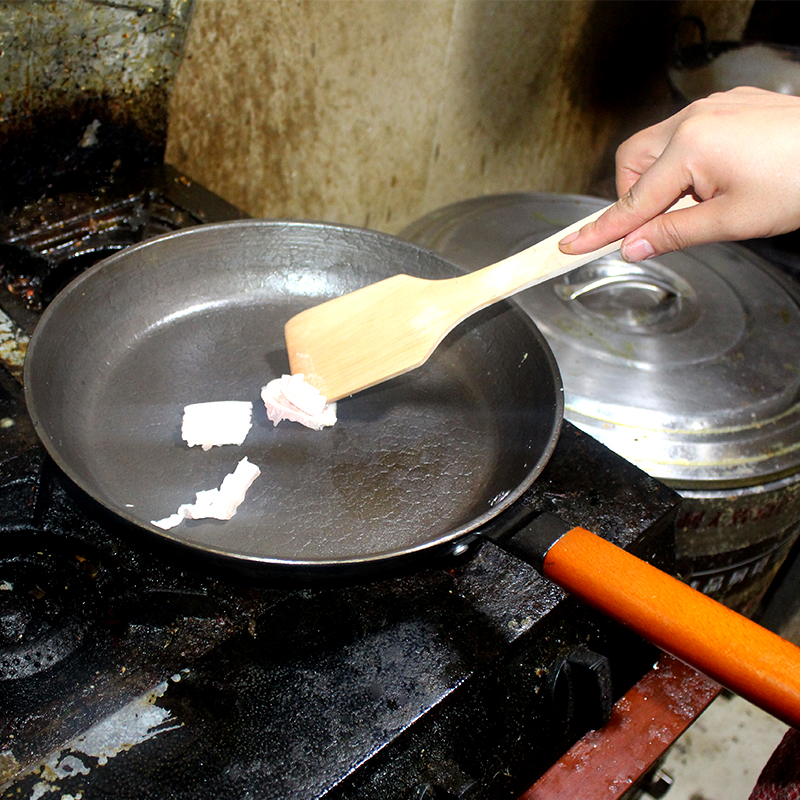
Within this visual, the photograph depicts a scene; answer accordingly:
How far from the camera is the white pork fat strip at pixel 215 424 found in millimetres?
1229

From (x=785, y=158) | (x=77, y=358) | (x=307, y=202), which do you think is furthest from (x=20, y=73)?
(x=785, y=158)

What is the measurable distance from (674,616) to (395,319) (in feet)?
2.26

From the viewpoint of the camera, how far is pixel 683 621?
909 millimetres

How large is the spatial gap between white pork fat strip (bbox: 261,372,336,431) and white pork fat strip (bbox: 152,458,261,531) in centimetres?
13

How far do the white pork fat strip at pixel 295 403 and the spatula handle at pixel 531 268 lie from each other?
34 centimetres

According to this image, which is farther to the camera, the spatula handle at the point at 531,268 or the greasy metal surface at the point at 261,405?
the spatula handle at the point at 531,268

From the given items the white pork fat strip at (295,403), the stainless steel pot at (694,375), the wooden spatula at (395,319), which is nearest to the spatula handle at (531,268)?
the wooden spatula at (395,319)

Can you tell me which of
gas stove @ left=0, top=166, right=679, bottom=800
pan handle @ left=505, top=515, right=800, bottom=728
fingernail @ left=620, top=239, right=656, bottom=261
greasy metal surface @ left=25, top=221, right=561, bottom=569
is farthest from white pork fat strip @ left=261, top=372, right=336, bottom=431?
fingernail @ left=620, top=239, right=656, bottom=261

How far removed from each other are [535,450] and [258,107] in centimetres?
144

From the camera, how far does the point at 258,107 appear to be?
6.94 ft

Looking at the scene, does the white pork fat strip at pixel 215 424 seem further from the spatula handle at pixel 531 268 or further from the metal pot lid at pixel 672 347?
the metal pot lid at pixel 672 347

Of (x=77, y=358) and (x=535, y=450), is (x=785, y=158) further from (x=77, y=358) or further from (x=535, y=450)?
(x=77, y=358)

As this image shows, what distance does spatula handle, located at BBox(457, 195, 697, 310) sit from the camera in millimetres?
1271

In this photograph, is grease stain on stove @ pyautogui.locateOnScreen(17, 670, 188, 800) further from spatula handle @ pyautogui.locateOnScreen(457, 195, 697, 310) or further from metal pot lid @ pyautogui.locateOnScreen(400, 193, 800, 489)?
metal pot lid @ pyautogui.locateOnScreen(400, 193, 800, 489)
